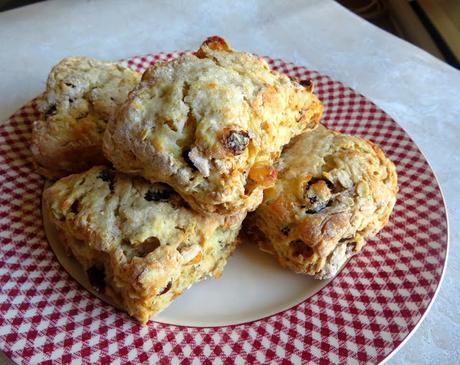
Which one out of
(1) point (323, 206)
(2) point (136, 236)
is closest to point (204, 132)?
(2) point (136, 236)

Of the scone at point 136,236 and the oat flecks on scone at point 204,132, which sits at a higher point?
the oat flecks on scone at point 204,132

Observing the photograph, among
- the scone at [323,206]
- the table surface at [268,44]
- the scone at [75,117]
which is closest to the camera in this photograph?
the scone at [323,206]

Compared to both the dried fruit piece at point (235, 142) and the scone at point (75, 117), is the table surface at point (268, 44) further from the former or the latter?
the dried fruit piece at point (235, 142)

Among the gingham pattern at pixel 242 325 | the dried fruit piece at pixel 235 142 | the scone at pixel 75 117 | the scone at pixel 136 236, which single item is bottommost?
the gingham pattern at pixel 242 325

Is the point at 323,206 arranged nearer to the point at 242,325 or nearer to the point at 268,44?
the point at 242,325

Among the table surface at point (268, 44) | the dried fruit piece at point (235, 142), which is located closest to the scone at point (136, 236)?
the dried fruit piece at point (235, 142)

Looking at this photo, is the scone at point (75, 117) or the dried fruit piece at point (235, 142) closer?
the dried fruit piece at point (235, 142)

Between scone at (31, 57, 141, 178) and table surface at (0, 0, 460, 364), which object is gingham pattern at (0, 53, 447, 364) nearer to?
scone at (31, 57, 141, 178)
